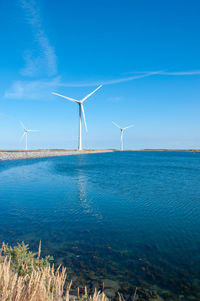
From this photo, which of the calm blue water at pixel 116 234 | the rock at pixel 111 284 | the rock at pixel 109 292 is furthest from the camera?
the calm blue water at pixel 116 234

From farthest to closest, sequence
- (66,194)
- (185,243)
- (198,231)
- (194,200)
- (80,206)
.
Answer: (66,194)
(194,200)
(80,206)
(198,231)
(185,243)

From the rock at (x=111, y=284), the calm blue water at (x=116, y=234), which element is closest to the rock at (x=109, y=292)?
the rock at (x=111, y=284)

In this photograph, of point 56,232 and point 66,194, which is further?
point 66,194

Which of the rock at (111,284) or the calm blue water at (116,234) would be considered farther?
the calm blue water at (116,234)

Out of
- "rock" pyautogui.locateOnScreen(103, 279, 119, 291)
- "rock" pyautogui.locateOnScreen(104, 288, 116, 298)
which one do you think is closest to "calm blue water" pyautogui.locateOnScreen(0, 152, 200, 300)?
"rock" pyautogui.locateOnScreen(103, 279, 119, 291)

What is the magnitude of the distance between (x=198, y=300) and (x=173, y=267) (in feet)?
6.81

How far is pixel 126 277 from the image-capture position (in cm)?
856

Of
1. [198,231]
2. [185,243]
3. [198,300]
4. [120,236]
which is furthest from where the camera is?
[198,231]

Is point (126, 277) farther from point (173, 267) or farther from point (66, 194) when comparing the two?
point (66, 194)

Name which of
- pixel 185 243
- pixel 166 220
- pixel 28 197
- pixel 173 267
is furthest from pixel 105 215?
pixel 28 197

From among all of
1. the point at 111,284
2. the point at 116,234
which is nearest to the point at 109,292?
the point at 111,284

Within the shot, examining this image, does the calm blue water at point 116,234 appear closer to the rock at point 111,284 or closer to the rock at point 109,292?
the rock at point 111,284

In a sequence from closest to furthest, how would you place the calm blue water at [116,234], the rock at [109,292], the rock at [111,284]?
the rock at [109,292] < the rock at [111,284] < the calm blue water at [116,234]

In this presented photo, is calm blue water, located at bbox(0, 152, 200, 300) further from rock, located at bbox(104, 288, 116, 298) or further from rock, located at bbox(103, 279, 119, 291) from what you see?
rock, located at bbox(104, 288, 116, 298)
